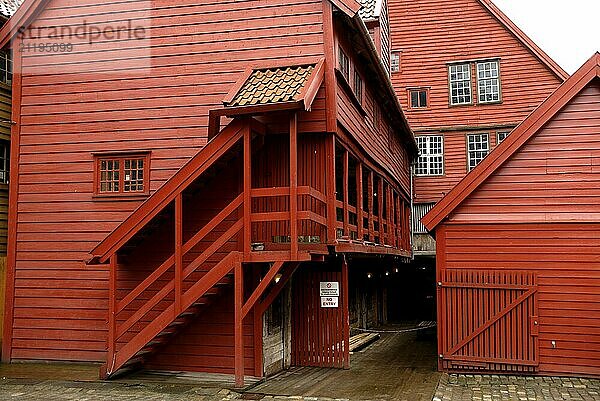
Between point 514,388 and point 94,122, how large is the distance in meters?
9.30

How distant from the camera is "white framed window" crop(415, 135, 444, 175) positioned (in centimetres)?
2486

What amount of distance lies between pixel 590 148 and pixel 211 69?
7303mm

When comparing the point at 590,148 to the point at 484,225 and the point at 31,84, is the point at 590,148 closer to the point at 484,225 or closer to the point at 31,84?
the point at 484,225

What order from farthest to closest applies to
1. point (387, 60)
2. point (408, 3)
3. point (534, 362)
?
point (408, 3) → point (387, 60) → point (534, 362)

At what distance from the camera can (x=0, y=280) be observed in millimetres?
13648

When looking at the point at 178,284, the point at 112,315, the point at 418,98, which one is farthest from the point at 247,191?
the point at 418,98

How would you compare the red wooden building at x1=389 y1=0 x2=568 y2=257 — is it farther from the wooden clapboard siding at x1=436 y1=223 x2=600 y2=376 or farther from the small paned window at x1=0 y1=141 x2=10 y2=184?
the small paned window at x1=0 y1=141 x2=10 y2=184

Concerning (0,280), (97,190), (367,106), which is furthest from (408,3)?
(0,280)

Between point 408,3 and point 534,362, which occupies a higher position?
point 408,3

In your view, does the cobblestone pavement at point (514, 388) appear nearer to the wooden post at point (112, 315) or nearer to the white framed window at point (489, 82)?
the wooden post at point (112, 315)

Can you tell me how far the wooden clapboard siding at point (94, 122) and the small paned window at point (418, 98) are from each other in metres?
13.9

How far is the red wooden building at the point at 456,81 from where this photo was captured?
78.5 ft

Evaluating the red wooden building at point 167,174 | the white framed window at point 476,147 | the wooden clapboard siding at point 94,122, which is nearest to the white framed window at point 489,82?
the white framed window at point 476,147

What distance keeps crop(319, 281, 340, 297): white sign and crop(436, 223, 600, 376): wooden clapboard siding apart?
7.25 feet
